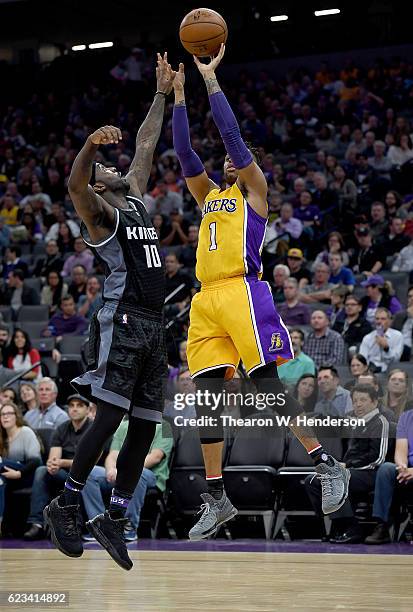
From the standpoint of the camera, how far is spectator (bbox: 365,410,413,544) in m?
9.10

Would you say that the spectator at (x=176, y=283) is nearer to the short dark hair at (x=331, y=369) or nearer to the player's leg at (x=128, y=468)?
the short dark hair at (x=331, y=369)

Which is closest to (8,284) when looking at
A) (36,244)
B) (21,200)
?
(36,244)

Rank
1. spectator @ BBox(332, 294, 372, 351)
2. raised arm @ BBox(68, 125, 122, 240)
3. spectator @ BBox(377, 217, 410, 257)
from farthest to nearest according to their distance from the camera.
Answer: spectator @ BBox(377, 217, 410, 257)
spectator @ BBox(332, 294, 372, 351)
raised arm @ BBox(68, 125, 122, 240)

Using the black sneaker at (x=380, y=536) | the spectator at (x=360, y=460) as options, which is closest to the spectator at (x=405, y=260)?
the spectator at (x=360, y=460)

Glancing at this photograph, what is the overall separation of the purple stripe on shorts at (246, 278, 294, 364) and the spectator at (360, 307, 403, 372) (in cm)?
467

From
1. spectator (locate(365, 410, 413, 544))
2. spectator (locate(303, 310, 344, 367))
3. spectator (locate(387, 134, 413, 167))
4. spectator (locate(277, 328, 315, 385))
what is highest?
spectator (locate(387, 134, 413, 167))

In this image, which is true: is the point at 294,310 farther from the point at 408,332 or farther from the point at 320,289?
the point at 408,332

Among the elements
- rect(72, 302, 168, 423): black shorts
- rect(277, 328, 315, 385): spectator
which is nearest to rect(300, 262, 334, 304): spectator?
rect(277, 328, 315, 385): spectator

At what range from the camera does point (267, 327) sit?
6.23 meters

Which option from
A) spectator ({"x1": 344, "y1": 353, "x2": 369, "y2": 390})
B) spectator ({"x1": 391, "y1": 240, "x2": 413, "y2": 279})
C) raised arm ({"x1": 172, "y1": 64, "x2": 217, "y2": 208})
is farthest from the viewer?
spectator ({"x1": 391, "y1": 240, "x2": 413, "y2": 279})

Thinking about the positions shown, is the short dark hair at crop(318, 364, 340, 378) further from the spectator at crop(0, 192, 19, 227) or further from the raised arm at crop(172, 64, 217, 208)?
the spectator at crop(0, 192, 19, 227)

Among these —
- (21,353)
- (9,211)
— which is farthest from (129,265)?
(9,211)

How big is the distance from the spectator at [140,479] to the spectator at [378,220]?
4.84m

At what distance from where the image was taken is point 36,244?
55.9ft
